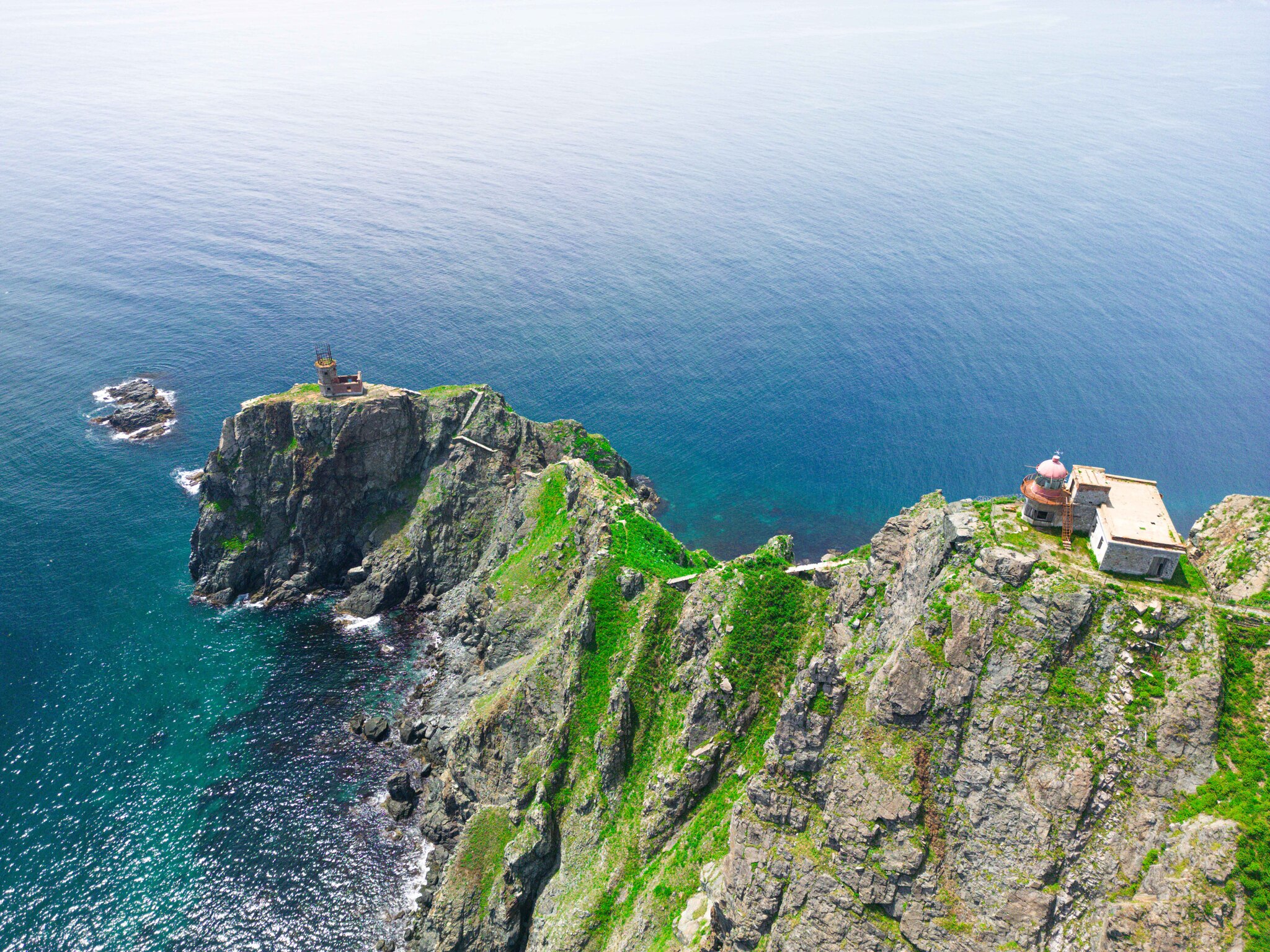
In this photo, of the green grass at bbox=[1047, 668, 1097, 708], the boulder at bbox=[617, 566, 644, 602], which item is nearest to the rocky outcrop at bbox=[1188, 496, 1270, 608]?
the green grass at bbox=[1047, 668, 1097, 708]

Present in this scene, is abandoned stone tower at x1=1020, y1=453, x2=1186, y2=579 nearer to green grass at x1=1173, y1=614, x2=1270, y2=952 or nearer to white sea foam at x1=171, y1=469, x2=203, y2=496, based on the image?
green grass at x1=1173, y1=614, x2=1270, y2=952

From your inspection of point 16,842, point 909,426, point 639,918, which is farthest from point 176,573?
point 909,426

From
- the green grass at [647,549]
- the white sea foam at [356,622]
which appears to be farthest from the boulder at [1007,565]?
the white sea foam at [356,622]

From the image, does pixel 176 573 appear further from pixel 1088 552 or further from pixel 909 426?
pixel 909 426

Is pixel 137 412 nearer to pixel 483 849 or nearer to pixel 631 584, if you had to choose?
pixel 631 584

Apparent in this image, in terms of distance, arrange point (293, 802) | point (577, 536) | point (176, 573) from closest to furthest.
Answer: point (293, 802) → point (577, 536) → point (176, 573)

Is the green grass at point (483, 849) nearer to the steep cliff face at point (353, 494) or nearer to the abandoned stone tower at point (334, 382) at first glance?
the steep cliff face at point (353, 494)
